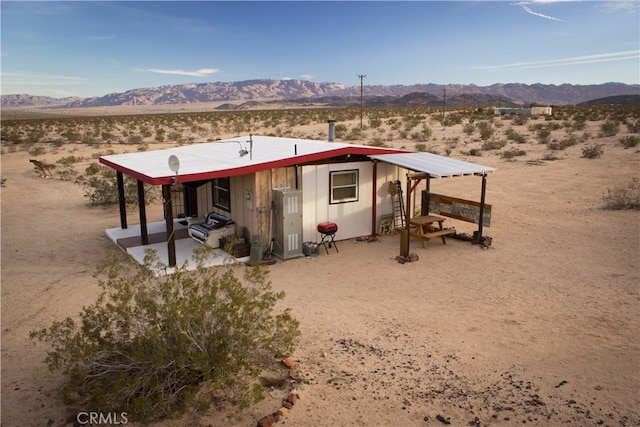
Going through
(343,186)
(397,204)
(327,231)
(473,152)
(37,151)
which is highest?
(343,186)

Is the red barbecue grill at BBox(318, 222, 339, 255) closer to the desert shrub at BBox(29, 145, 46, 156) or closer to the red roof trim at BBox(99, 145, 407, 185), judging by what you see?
the red roof trim at BBox(99, 145, 407, 185)

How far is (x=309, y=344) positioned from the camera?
702cm

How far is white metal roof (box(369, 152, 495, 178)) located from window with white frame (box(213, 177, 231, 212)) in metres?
3.67

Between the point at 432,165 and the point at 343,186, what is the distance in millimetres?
2217

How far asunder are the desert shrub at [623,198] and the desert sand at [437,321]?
47 centimetres

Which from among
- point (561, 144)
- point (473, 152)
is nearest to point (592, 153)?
point (561, 144)

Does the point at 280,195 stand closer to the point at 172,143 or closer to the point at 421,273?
the point at 421,273

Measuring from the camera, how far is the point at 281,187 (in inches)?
451

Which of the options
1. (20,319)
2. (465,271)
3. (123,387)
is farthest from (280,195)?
(123,387)

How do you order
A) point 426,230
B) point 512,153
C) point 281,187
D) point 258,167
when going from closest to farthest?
point 258,167
point 281,187
point 426,230
point 512,153

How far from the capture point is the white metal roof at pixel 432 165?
11.2 metres

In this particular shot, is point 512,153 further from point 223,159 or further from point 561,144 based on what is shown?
point 223,159

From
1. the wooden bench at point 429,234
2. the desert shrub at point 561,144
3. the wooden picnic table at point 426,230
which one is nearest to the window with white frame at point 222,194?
the wooden picnic table at point 426,230

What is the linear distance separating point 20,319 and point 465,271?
818 cm
